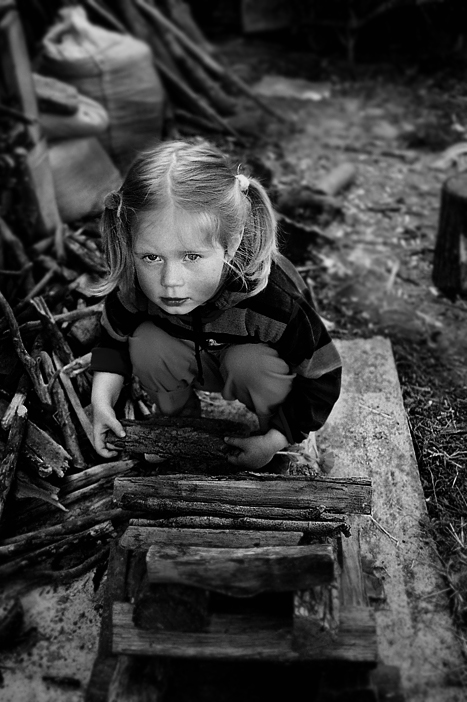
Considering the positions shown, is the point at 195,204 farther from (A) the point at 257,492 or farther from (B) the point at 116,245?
(A) the point at 257,492

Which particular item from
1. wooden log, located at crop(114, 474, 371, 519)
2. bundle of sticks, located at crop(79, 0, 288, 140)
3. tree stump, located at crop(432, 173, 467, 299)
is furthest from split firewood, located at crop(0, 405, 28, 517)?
bundle of sticks, located at crop(79, 0, 288, 140)

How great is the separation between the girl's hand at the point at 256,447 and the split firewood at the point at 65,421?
2.07 ft

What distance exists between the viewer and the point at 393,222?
15.1ft

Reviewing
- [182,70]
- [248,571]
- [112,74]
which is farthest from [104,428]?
[182,70]

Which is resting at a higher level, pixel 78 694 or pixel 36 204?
pixel 36 204

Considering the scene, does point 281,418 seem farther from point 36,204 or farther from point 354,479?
point 36,204

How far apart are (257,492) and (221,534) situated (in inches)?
9.3

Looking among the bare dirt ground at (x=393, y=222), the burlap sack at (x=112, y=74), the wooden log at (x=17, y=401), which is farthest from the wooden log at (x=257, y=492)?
the burlap sack at (x=112, y=74)

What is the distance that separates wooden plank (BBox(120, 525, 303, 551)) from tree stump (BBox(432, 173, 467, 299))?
7.34ft

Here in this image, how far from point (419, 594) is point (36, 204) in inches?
112

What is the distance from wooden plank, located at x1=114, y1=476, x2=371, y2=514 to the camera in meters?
2.23

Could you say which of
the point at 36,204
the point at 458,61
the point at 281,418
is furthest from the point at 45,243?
the point at 458,61

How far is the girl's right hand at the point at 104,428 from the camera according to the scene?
96.3 inches

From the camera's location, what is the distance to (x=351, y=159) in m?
5.37
